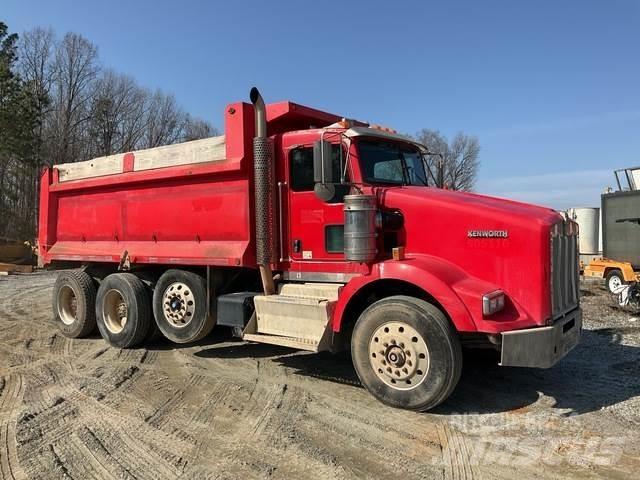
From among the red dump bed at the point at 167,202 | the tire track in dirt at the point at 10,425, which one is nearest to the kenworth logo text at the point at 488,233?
the red dump bed at the point at 167,202

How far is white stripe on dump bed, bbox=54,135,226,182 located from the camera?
22.4 feet

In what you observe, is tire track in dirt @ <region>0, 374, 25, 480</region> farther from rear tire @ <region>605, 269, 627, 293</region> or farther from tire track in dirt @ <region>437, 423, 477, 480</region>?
rear tire @ <region>605, 269, 627, 293</region>

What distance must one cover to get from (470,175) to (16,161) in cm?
4089

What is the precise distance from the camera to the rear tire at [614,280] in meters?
14.6

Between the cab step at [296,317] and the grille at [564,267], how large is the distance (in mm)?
2208

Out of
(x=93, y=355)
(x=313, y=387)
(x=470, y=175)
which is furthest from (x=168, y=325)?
(x=470, y=175)

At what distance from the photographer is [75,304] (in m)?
8.99

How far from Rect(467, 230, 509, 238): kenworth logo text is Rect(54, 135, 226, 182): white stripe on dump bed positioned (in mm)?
3267

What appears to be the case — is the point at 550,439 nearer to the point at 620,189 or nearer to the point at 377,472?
the point at 377,472

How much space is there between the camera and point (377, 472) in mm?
3822

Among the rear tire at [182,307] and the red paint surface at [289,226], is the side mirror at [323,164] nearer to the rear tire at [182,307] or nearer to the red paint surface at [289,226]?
the red paint surface at [289,226]

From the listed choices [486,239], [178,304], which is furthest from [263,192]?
[486,239]

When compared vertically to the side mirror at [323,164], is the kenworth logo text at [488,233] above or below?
below

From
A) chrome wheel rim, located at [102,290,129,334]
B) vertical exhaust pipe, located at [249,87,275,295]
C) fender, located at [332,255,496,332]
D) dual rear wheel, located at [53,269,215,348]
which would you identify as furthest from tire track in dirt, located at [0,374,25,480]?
fender, located at [332,255,496,332]
